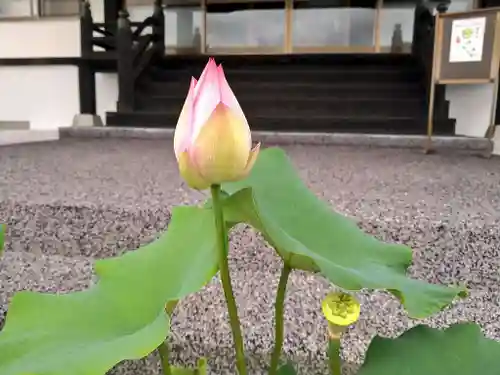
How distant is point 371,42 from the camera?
15.8ft

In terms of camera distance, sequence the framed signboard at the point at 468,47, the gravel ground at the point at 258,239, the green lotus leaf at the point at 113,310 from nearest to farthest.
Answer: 1. the green lotus leaf at the point at 113,310
2. the gravel ground at the point at 258,239
3. the framed signboard at the point at 468,47

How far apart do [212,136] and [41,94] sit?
206 inches

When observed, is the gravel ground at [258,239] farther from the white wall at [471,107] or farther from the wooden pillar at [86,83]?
the wooden pillar at [86,83]

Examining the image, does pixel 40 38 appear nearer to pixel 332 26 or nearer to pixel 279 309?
pixel 332 26

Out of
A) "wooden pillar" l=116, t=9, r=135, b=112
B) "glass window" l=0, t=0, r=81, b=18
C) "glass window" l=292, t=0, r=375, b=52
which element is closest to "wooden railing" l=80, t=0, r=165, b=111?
"wooden pillar" l=116, t=9, r=135, b=112

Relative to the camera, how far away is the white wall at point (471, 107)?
4.10 meters

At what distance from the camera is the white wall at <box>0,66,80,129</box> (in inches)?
196

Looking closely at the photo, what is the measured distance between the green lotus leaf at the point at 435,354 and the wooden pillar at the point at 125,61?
4.09m

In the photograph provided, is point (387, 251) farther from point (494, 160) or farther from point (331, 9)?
point (331, 9)

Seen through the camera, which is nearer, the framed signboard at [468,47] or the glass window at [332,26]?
the framed signboard at [468,47]

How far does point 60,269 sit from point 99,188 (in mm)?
661

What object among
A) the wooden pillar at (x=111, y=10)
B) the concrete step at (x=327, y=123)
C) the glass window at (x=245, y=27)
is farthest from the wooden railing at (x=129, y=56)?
the glass window at (x=245, y=27)

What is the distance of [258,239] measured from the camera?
3.74 feet

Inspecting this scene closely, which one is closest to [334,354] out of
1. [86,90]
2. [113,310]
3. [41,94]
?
[113,310]
